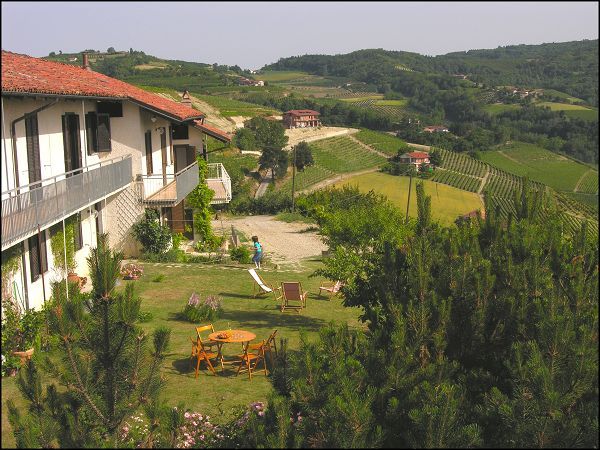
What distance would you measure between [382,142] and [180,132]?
73322 mm

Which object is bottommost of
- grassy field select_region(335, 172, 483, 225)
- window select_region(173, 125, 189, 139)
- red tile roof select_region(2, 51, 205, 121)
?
grassy field select_region(335, 172, 483, 225)

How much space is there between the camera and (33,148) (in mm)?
15023

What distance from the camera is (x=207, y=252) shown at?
1001 inches

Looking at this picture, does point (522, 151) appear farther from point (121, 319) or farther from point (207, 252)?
point (121, 319)

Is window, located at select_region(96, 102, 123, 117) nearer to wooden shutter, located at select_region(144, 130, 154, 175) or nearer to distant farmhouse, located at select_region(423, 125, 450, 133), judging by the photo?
wooden shutter, located at select_region(144, 130, 154, 175)

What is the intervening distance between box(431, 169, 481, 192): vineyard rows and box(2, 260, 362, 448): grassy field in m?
51.8

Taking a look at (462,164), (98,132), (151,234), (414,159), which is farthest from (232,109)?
(98,132)

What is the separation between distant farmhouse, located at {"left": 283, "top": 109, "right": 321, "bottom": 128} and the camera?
107000 millimetres

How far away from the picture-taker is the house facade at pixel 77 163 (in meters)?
13.1

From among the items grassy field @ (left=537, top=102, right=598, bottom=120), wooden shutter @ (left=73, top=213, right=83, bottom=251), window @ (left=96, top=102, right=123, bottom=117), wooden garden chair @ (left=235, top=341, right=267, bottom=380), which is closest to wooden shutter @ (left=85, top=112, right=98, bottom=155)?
window @ (left=96, top=102, right=123, bottom=117)

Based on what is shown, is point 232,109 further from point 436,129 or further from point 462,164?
point 462,164

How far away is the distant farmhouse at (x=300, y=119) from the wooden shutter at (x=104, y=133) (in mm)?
84735

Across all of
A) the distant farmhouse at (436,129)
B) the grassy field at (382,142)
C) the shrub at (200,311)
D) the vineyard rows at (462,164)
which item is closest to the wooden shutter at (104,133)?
the shrub at (200,311)

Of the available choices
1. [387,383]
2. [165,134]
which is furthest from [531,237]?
[165,134]
